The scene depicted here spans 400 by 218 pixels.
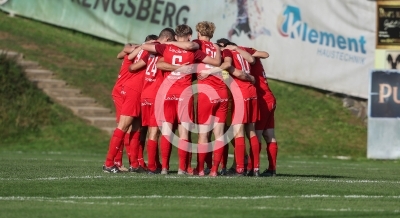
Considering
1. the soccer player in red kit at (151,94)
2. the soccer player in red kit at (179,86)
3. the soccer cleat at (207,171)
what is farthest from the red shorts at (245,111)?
the soccer player in red kit at (151,94)

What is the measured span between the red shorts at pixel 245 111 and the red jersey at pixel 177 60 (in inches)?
31.6

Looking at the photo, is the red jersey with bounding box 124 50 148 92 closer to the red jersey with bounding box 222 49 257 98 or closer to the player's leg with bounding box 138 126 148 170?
the player's leg with bounding box 138 126 148 170

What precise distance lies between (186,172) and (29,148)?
11.2m

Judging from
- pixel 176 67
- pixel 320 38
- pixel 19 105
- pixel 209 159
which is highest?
pixel 320 38

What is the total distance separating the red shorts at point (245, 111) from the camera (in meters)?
14.0

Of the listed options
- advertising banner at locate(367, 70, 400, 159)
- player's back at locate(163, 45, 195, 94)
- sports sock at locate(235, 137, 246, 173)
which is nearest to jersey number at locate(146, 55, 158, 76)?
→ player's back at locate(163, 45, 195, 94)

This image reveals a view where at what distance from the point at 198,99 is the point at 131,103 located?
123 cm

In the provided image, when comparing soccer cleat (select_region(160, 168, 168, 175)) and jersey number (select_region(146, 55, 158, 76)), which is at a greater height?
jersey number (select_region(146, 55, 158, 76))

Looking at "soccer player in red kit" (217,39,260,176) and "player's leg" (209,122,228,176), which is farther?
"soccer player in red kit" (217,39,260,176)

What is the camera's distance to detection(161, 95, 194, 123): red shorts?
Result: 13750mm

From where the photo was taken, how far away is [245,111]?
13984 mm

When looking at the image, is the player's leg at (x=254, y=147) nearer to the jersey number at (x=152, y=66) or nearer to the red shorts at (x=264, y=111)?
the red shorts at (x=264, y=111)

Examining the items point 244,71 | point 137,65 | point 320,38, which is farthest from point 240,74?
point 320,38

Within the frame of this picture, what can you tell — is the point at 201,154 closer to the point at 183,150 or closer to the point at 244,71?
the point at 183,150
